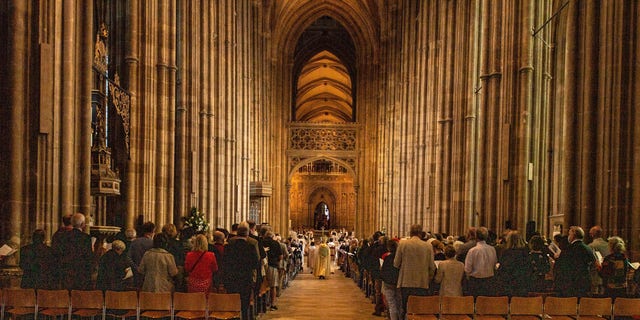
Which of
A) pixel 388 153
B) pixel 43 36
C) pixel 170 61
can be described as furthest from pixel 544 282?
pixel 388 153

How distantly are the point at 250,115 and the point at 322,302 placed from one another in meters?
22.2

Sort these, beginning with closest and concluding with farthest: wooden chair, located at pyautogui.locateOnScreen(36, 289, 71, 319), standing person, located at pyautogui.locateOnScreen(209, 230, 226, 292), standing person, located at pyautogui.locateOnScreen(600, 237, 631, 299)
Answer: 1. wooden chair, located at pyautogui.locateOnScreen(36, 289, 71, 319)
2. standing person, located at pyautogui.locateOnScreen(600, 237, 631, 299)
3. standing person, located at pyautogui.locateOnScreen(209, 230, 226, 292)

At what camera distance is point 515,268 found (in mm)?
10391

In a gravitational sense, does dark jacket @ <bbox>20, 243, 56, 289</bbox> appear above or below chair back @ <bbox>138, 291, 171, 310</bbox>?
above

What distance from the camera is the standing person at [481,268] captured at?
10.0m

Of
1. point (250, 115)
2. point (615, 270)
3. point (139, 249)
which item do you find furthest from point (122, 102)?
point (250, 115)

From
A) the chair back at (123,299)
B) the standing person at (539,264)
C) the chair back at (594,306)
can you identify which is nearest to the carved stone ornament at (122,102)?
the chair back at (123,299)

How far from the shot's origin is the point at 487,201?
19.7m

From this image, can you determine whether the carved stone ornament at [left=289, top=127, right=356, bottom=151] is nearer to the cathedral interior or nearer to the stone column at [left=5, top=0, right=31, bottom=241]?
the cathedral interior

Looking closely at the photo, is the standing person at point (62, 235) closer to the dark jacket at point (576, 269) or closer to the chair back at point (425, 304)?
the chair back at point (425, 304)

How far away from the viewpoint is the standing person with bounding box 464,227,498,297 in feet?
33.0

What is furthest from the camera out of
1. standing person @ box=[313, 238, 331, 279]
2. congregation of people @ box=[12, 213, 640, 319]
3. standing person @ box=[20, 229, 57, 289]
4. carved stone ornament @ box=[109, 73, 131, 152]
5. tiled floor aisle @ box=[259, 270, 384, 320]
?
standing person @ box=[313, 238, 331, 279]

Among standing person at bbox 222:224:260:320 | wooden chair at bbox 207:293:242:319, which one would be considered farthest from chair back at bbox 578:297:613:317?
standing person at bbox 222:224:260:320

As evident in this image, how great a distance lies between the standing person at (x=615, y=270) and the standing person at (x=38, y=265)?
24.8 ft
